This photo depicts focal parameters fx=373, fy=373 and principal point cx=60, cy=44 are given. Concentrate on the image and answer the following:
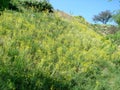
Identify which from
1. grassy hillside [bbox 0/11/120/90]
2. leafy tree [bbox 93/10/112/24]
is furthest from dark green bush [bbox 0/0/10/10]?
leafy tree [bbox 93/10/112/24]

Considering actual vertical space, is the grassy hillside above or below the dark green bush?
below

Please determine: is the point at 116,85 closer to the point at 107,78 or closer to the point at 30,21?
the point at 107,78

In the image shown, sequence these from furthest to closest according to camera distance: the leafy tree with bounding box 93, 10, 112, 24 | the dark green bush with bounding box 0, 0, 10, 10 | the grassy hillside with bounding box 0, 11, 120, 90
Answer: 1. the leafy tree with bounding box 93, 10, 112, 24
2. the dark green bush with bounding box 0, 0, 10, 10
3. the grassy hillside with bounding box 0, 11, 120, 90

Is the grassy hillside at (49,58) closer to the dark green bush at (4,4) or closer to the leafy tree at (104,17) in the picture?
the dark green bush at (4,4)

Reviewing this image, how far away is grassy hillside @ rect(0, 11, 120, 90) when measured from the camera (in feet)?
32.6

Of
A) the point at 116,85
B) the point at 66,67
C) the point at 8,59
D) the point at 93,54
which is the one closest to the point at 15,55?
the point at 8,59

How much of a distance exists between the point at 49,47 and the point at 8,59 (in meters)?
3.30

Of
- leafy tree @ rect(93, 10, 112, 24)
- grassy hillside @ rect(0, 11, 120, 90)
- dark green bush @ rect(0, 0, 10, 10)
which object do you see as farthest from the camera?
leafy tree @ rect(93, 10, 112, 24)

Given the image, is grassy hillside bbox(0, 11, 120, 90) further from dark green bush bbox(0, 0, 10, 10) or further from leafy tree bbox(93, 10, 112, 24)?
leafy tree bbox(93, 10, 112, 24)

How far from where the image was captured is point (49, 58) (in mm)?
11836

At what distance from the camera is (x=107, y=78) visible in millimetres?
12695

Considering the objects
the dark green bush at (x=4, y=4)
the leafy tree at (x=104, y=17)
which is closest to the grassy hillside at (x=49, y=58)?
the dark green bush at (x=4, y=4)

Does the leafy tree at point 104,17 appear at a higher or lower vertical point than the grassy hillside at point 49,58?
higher

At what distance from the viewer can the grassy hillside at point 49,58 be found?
32.6 feet
